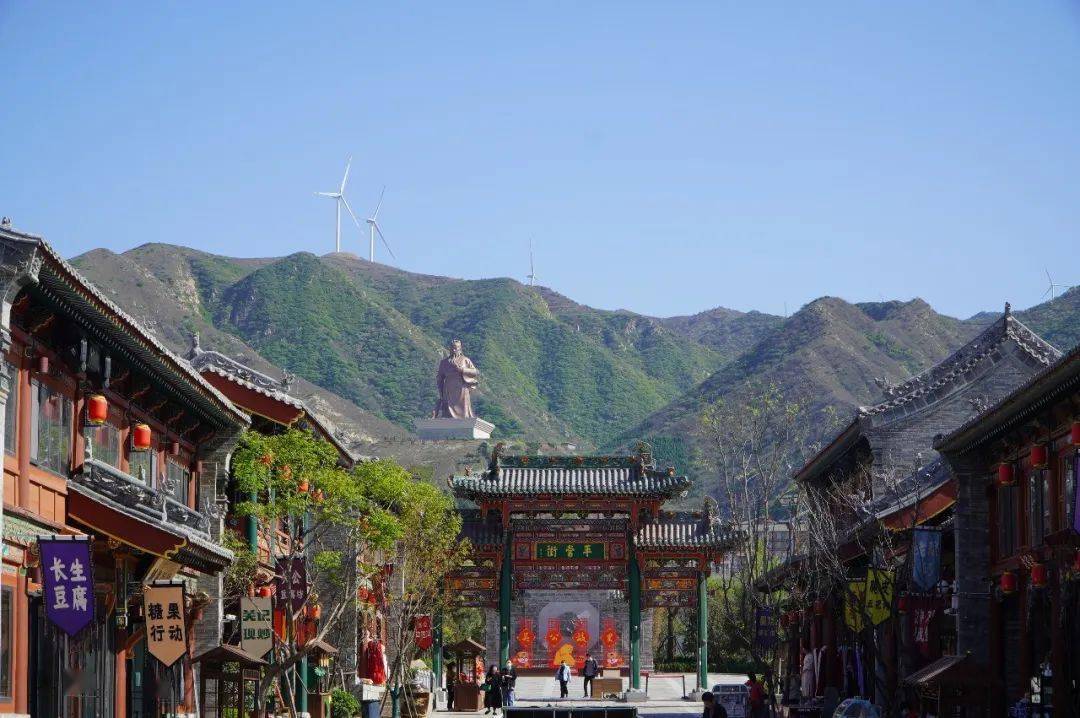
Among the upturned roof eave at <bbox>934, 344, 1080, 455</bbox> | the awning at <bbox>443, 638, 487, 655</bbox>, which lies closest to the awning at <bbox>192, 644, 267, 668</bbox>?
the upturned roof eave at <bbox>934, 344, 1080, 455</bbox>

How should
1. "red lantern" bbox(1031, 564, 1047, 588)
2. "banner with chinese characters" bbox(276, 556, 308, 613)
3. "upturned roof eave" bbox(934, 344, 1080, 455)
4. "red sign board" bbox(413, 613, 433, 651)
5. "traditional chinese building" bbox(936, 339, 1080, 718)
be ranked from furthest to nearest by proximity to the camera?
"red sign board" bbox(413, 613, 433, 651) < "banner with chinese characters" bbox(276, 556, 308, 613) < "red lantern" bbox(1031, 564, 1047, 588) < "traditional chinese building" bbox(936, 339, 1080, 718) < "upturned roof eave" bbox(934, 344, 1080, 455)

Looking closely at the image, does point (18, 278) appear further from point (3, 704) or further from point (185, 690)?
point (185, 690)

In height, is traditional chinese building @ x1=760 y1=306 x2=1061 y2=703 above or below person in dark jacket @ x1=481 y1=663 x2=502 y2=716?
above

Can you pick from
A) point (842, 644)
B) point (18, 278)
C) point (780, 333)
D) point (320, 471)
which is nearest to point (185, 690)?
point (320, 471)

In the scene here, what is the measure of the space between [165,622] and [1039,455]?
57.8 feet

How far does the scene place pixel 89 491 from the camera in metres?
30.4

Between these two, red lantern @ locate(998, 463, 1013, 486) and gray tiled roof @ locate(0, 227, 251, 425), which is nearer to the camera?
gray tiled roof @ locate(0, 227, 251, 425)

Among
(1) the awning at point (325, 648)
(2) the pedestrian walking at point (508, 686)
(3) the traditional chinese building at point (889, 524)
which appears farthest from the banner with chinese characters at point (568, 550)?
(1) the awning at point (325, 648)

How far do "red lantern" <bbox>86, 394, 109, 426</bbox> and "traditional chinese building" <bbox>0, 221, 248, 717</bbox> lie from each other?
33mm

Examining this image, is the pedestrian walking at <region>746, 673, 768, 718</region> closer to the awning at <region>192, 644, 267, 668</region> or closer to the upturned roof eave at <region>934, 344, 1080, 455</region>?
the upturned roof eave at <region>934, 344, 1080, 455</region>

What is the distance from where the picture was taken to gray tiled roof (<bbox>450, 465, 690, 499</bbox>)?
7038 cm

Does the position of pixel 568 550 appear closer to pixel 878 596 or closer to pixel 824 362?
pixel 878 596

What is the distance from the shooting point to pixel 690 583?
7062 cm

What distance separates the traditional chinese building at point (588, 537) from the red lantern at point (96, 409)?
38.5 m
